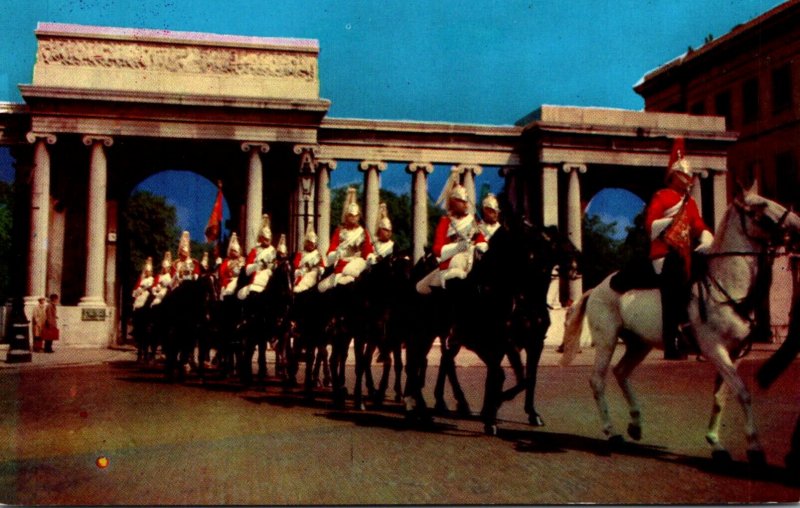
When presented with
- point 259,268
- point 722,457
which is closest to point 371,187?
point 259,268

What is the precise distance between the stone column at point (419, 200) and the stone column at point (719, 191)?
44.0 ft

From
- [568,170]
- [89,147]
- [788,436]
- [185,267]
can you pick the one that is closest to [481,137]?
[568,170]

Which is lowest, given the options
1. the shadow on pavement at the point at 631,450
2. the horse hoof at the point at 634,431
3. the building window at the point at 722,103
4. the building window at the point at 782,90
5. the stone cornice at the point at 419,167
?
the shadow on pavement at the point at 631,450

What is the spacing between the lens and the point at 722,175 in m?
29.6

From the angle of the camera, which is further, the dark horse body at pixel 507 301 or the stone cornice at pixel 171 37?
the stone cornice at pixel 171 37

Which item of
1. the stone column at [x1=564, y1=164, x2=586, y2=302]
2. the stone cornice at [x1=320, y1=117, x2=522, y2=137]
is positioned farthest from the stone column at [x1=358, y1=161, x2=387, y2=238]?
the stone column at [x1=564, y1=164, x2=586, y2=302]

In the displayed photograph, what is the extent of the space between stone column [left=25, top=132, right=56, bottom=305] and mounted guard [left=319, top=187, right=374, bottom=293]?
932 inches

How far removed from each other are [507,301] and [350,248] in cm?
449

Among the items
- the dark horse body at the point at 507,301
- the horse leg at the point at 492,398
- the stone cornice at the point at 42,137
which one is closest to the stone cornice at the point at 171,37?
the stone cornice at the point at 42,137

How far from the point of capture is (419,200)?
1563 inches

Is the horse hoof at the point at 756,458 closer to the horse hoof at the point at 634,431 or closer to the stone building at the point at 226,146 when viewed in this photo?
the horse hoof at the point at 634,431

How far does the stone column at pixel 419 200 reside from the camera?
38438 millimetres

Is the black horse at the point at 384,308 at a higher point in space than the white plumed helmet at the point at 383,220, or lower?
lower

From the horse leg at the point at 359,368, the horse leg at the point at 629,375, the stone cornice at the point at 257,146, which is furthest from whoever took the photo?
the stone cornice at the point at 257,146
